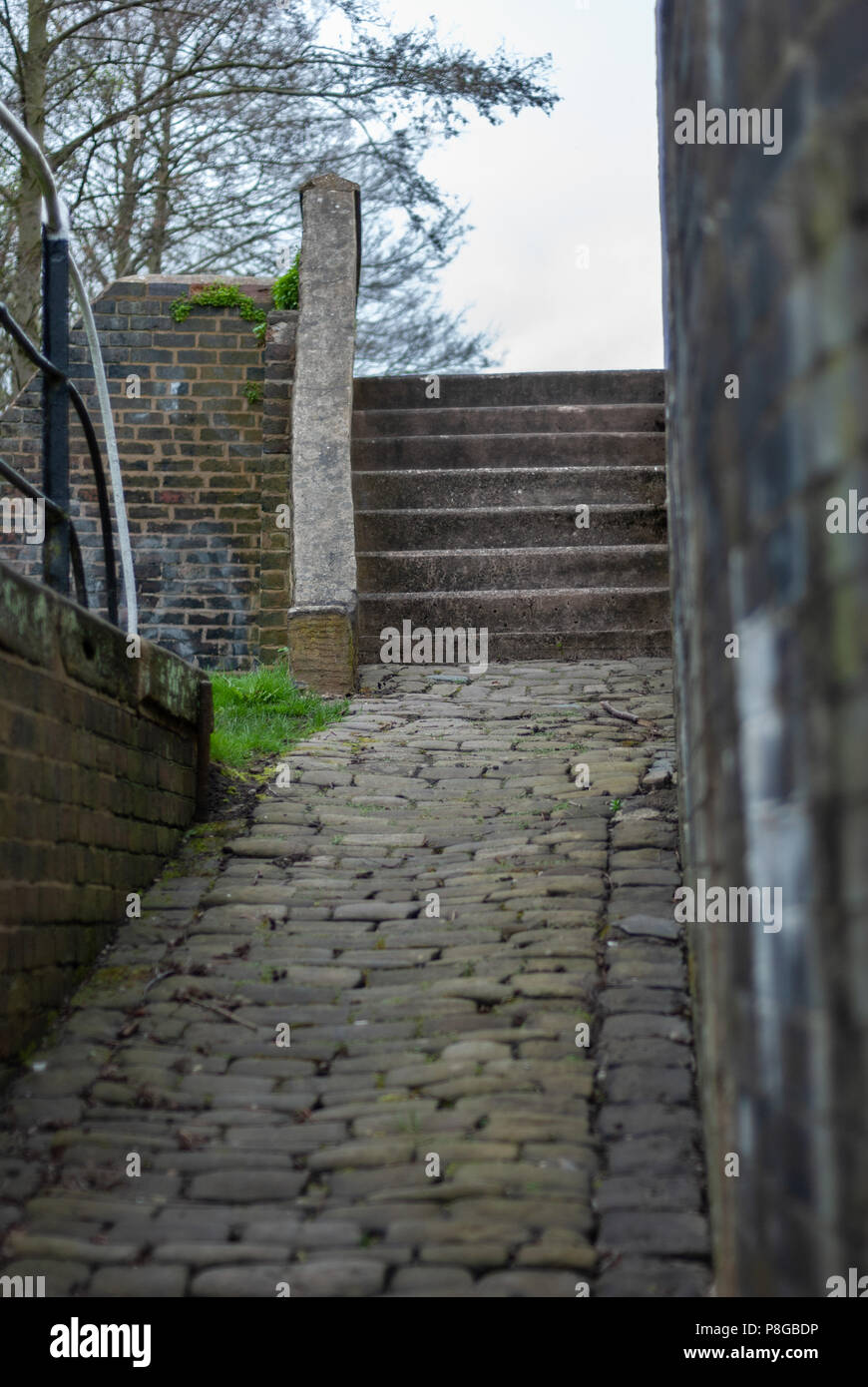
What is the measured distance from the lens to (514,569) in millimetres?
8273

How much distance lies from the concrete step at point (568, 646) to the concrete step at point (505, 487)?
1219mm

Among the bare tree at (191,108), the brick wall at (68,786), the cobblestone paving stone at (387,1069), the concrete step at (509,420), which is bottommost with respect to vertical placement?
the cobblestone paving stone at (387,1069)

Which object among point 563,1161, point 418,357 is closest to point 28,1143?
point 563,1161

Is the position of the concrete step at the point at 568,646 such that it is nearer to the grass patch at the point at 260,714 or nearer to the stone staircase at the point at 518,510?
the stone staircase at the point at 518,510

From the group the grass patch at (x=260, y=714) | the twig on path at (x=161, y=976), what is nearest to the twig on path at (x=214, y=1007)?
the twig on path at (x=161, y=976)

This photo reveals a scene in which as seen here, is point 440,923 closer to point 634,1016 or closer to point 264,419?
point 634,1016

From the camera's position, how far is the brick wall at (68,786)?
3.54 meters

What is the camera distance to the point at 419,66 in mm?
12953

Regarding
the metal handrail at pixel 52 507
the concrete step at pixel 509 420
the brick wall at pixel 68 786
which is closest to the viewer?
the brick wall at pixel 68 786

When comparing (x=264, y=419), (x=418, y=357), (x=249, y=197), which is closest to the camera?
(x=264, y=419)

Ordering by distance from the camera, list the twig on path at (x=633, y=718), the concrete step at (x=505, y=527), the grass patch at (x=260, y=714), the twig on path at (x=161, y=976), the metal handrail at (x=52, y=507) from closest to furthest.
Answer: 1. the metal handrail at (x=52, y=507)
2. the twig on path at (x=161, y=976)
3. the grass patch at (x=260, y=714)
4. the twig on path at (x=633, y=718)
5. the concrete step at (x=505, y=527)

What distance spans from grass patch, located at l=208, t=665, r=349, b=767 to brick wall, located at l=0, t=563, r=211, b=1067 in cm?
95

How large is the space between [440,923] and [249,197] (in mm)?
13019

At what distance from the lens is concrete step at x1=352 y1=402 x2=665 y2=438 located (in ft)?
30.9
